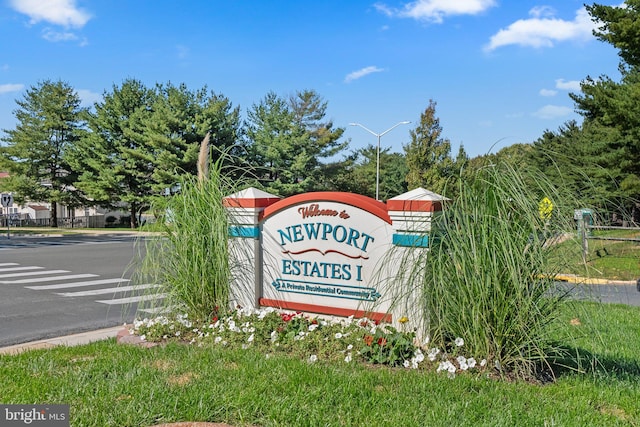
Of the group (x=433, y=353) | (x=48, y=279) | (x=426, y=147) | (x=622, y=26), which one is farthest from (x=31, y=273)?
(x=426, y=147)

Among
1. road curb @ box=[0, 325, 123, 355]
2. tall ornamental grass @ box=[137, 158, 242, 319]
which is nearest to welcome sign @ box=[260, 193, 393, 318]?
tall ornamental grass @ box=[137, 158, 242, 319]

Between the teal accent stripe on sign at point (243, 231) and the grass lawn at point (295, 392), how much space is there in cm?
146

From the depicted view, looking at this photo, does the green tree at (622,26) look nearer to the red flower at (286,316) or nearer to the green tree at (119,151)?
the red flower at (286,316)

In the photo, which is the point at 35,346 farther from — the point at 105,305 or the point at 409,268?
the point at 409,268

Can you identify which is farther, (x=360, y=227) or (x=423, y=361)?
(x=360, y=227)

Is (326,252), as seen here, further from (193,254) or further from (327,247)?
(193,254)

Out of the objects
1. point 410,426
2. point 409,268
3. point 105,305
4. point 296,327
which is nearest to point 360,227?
point 409,268

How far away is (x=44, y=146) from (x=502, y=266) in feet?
156

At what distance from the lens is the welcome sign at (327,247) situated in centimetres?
499

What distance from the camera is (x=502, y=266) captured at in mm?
4160

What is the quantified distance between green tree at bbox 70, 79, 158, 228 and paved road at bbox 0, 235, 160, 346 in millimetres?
24207

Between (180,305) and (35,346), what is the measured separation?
1.91m

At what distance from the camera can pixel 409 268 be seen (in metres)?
4.86

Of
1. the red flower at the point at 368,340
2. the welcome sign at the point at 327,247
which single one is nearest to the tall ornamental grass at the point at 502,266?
the welcome sign at the point at 327,247
